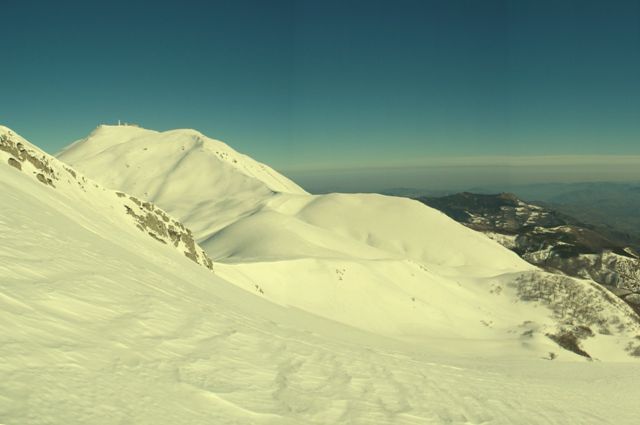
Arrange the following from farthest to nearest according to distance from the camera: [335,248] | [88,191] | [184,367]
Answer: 1. [335,248]
2. [88,191]
3. [184,367]

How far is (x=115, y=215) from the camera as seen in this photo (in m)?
23.9

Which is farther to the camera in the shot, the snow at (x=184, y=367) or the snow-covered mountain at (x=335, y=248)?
the snow-covered mountain at (x=335, y=248)

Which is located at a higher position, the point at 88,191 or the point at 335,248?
the point at 88,191

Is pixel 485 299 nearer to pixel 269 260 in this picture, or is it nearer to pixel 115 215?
pixel 269 260

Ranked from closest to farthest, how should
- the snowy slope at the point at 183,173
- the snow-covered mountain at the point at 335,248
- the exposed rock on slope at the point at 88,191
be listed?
the exposed rock on slope at the point at 88,191
the snow-covered mountain at the point at 335,248
the snowy slope at the point at 183,173

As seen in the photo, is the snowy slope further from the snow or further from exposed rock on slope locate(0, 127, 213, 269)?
the snow

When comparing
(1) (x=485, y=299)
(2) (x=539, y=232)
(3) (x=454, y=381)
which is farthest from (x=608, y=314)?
(2) (x=539, y=232)

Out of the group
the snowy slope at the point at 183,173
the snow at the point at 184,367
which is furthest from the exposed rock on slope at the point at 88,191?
the snowy slope at the point at 183,173

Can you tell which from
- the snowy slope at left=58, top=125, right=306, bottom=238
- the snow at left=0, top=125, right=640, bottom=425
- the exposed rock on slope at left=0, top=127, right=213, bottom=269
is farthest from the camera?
the snowy slope at left=58, top=125, right=306, bottom=238

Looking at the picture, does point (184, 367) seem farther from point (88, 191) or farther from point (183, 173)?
point (183, 173)

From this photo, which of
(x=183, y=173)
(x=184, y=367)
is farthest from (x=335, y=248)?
(x=183, y=173)

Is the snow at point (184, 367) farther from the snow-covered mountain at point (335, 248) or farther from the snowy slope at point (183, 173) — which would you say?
the snowy slope at point (183, 173)

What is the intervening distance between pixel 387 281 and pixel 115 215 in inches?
956

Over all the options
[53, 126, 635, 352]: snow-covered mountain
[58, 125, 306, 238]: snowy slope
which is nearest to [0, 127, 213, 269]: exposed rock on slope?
[53, 126, 635, 352]: snow-covered mountain
